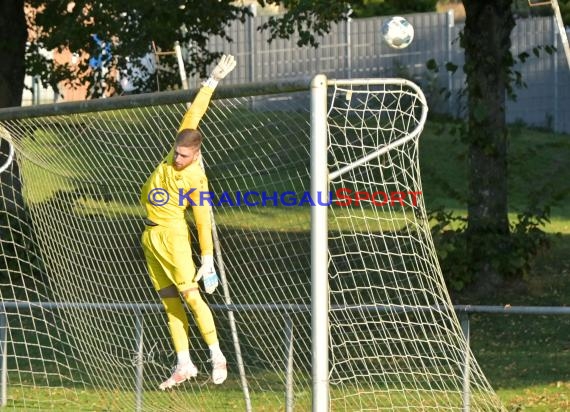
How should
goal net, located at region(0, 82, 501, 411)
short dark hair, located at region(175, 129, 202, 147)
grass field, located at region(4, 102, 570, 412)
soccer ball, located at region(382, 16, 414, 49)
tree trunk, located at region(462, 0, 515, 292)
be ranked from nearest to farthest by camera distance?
short dark hair, located at region(175, 129, 202, 147) → goal net, located at region(0, 82, 501, 411) → grass field, located at region(4, 102, 570, 412) → soccer ball, located at region(382, 16, 414, 49) → tree trunk, located at region(462, 0, 515, 292)

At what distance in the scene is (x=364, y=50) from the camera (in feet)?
99.8

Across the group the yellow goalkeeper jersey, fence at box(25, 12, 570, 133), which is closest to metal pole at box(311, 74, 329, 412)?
the yellow goalkeeper jersey

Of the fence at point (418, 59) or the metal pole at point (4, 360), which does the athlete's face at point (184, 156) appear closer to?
the metal pole at point (4, 360)

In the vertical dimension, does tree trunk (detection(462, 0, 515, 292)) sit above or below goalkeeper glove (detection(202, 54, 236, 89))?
below

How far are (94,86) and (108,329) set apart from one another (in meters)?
8.46

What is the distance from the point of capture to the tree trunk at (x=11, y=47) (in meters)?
18.6

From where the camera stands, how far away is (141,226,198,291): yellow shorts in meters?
8.67

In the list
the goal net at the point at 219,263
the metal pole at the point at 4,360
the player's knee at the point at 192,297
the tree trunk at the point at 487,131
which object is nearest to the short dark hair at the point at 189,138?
the goal net at the point at 219,263

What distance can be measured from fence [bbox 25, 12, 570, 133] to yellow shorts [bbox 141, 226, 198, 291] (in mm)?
19279

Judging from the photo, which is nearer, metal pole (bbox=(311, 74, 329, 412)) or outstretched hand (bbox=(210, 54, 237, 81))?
metal pole (bbox=(311, 74, 329, 412))

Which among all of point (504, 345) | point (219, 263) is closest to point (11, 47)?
point (504, 345)

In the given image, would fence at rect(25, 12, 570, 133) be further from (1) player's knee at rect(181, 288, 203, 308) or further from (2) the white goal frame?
(2) the white goal frame

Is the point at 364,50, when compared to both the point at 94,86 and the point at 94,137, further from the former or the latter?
the point at 94,137

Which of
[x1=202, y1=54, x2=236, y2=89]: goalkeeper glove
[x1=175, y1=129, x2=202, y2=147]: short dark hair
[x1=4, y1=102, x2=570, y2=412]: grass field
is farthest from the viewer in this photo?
[x1=4, y1=102, x2=570, y2=412]: grass field
